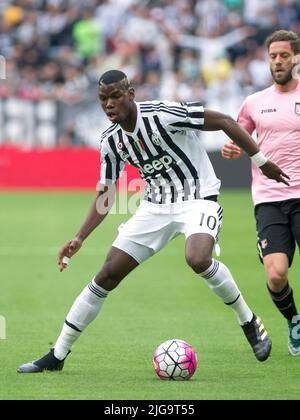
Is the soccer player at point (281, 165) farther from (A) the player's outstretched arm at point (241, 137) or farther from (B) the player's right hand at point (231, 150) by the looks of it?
(A) the player's outstretched arm at point (241, 137)

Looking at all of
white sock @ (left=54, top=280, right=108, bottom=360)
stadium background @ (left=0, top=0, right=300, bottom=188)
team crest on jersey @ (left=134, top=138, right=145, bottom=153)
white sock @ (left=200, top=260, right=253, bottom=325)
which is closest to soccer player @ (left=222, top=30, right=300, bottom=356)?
white sock @ (left=200, top=260, right=253, bottom=325)

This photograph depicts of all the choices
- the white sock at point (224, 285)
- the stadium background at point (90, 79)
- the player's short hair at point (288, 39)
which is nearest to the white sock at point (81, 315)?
the white sock at point (224, 285)

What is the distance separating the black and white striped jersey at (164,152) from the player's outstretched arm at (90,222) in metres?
0.10

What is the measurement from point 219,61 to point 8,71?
5.30 m

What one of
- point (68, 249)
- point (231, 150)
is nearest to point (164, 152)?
point (231, 150)

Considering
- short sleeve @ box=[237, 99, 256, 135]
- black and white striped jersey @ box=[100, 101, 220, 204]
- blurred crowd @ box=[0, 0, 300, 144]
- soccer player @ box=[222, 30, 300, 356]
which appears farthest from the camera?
blurred crowd @ box=[0, 0, 300, 144]

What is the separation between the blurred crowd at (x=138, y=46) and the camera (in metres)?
26.7

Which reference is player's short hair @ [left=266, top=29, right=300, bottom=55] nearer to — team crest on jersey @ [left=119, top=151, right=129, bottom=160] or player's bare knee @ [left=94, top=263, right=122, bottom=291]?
team crest on jersey @ [left=119, top=151, right=129, bottom=160]

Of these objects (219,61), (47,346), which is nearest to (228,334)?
(47,346)

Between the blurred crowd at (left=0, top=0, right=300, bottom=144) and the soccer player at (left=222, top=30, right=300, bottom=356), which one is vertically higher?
the soccer player at (left=222, top=30, right=300, bottom=356)

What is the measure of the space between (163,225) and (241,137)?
92cm

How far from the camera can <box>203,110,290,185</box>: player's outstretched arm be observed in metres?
7.96
